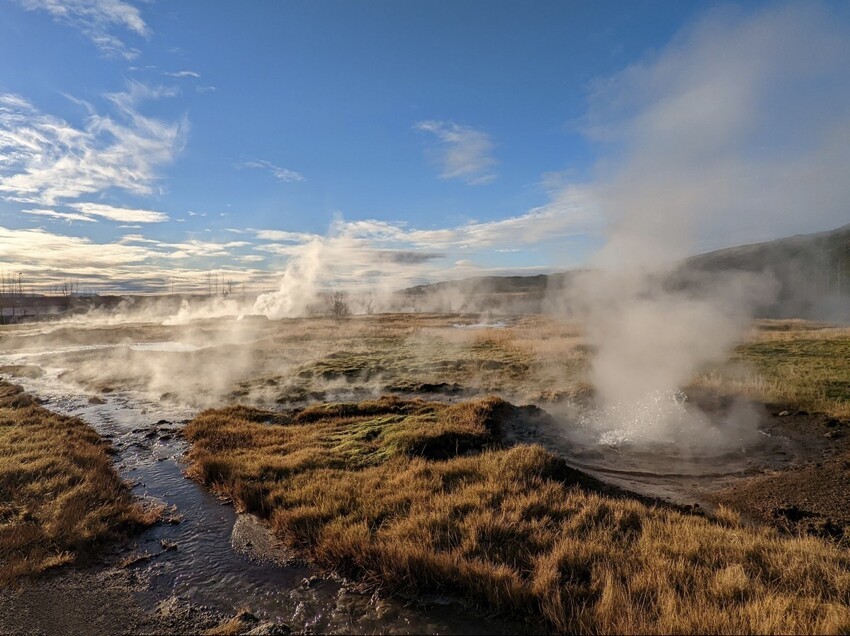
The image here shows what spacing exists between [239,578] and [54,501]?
189 inches

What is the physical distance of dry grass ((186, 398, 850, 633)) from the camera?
15.7 ft

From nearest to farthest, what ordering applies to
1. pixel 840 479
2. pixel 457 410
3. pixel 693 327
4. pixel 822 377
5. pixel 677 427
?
pixel 840 479
pixel 677 427
pixel 457 410
pixel 822 377
pixel 693 327

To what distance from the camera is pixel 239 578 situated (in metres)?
6.42

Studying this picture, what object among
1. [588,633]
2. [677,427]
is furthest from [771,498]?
[588,633]

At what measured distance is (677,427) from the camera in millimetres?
13258

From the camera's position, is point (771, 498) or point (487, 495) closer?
point (487, 495)

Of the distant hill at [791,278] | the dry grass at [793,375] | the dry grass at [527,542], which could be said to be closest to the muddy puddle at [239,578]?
the dry grass at [527,542]

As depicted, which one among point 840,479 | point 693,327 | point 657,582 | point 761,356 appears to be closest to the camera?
point 657,582

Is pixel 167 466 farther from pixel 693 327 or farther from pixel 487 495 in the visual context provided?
pixel 693 327

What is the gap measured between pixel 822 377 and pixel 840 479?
970 centimetres

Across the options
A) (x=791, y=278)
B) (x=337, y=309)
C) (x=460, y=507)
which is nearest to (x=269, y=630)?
(x=460, y=507)

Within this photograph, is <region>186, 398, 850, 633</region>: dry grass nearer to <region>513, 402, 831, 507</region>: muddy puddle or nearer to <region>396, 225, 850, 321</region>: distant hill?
<region>513, 402, 831, 507</region>: muddy puddle

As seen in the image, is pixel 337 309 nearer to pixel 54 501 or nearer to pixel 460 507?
pixel 54 501

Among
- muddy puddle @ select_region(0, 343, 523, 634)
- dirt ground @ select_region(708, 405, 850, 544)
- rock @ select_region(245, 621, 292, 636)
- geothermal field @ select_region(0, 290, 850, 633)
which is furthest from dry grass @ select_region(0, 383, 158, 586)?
dirt ground @ select_region(708, 405, 850, 544)
